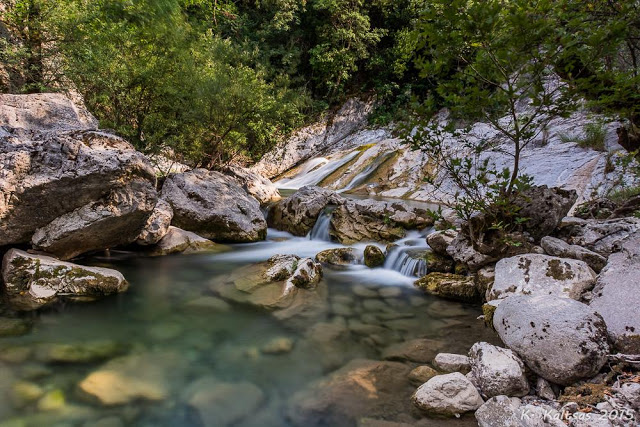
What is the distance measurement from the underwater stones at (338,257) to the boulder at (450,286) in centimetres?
147

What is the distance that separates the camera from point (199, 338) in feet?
12.4

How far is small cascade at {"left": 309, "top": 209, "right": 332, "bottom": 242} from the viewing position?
7751mm

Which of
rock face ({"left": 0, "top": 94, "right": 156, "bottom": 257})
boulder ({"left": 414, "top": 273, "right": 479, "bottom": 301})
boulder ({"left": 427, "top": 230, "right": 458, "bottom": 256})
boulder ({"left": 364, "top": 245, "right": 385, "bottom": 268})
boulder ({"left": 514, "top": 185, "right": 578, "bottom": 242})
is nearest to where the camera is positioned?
rock face ({"left": 0, "top": 94, "right": 156, "bottom": 257})

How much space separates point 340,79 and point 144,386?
22.2m

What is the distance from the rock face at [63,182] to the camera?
415 cm

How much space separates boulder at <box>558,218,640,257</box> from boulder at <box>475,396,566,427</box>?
3.00 metres

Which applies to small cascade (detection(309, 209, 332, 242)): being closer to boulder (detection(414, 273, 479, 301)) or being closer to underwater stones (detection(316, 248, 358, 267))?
underwater stones (detection(316, 248, 358, 267))

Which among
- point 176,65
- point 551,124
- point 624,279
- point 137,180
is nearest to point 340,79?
point 551,124

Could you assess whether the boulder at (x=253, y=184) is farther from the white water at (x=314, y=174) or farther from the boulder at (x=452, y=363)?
the boulder at (x=452, y=363)

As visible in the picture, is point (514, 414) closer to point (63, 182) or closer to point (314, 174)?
point (63, 182)

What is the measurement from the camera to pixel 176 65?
7.96m

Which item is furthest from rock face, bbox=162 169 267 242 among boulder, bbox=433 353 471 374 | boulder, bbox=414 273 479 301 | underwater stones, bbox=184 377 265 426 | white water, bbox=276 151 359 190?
white water, bbox=276 151 359 190

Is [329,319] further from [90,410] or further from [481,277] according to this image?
[90,410]

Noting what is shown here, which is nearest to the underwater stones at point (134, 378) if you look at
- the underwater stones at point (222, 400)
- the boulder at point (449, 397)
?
the underwater stones at point (222, 400)
